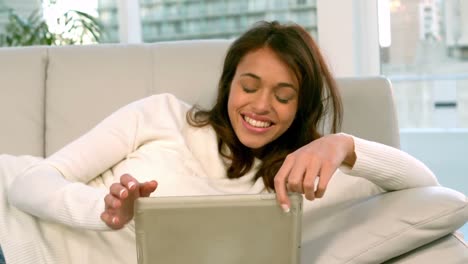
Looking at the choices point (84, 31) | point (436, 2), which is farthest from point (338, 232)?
point (84, 31)

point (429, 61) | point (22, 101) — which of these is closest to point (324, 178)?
point (22, 101)

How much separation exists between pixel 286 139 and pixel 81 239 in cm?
54

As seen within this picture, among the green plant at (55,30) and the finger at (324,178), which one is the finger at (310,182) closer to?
the finger at (324,178)

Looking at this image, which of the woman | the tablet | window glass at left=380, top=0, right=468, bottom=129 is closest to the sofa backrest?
the woman

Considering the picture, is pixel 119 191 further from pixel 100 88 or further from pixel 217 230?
pixel 100 88

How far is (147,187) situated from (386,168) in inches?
20.3

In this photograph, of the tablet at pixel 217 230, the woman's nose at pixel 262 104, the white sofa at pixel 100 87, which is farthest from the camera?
the white sofa at pixel 100 87

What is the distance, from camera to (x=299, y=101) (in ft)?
5.33

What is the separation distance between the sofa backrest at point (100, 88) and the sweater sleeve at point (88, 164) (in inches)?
10.8

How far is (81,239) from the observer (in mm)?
1468

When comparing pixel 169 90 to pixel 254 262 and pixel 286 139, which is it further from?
pixel 254 262

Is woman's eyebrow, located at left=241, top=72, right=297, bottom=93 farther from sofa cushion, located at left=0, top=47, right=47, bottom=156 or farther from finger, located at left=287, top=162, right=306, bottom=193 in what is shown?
sofa cushion, located at left=0, top=47, right=47, bottom=156

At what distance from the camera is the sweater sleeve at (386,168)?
133 centimetres

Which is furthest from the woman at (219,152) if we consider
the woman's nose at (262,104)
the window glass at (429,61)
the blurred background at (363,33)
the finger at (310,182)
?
the window glass at (429,61)
